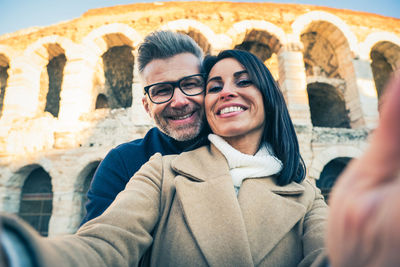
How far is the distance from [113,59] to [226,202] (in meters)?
9.63

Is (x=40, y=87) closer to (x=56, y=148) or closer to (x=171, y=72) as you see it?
(x=56, y=148)

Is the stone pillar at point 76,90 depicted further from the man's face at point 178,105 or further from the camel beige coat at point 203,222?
the camel beige coat at point 203,222

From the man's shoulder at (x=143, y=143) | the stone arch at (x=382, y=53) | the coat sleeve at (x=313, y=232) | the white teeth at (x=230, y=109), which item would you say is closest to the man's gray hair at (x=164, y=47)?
the man's shoulder at (x=143, y=143)

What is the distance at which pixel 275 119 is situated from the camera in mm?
1486

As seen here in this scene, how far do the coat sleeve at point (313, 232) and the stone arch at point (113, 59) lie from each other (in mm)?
6408

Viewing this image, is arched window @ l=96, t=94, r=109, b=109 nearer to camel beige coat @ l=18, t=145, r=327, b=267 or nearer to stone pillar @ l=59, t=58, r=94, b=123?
stone pillar @ l=59, t=58, r=94, b=123

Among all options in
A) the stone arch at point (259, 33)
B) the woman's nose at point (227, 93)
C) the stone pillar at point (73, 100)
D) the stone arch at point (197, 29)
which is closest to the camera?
the woman's nose at point (227, 93)

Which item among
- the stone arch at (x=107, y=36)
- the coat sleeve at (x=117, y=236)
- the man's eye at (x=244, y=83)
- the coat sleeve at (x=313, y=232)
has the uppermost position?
the stone arch at (x=107, y=36)

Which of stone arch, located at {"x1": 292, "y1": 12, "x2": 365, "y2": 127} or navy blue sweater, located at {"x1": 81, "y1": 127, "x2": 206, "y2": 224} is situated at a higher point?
stone arch, located at {"x1": 292, "y1": 12, "x2": 365, "y2": 127}

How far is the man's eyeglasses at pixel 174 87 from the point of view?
194cm

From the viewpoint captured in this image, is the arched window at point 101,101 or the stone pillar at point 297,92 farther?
the arched window at point 101,101

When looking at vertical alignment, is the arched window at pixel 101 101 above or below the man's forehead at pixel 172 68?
above

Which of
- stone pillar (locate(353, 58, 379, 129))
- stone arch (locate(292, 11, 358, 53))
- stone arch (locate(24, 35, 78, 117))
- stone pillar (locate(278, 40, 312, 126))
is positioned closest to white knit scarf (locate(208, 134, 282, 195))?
stone pillar (locate(278, 40, 312, 126))

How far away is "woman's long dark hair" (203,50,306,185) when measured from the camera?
1431mm
